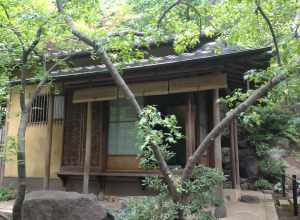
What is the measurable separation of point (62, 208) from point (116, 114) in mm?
3727

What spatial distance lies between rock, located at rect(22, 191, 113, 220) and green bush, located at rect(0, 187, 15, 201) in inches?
136

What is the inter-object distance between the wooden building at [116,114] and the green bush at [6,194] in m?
0.70

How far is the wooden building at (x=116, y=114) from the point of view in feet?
24.2

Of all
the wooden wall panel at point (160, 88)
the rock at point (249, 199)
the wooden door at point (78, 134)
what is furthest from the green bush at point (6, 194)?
the rock at point (249, 199)

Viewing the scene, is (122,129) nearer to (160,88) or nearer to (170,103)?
(170,103)

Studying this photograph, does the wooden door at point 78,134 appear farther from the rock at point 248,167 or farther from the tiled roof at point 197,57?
the rock at point 248,167

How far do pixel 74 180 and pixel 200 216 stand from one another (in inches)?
213

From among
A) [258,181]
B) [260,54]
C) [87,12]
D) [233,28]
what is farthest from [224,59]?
[258,181]

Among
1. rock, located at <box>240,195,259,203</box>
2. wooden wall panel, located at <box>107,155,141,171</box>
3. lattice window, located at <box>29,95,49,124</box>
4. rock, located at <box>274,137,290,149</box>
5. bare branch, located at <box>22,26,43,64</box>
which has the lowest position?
rock, located at <box>240,195,259,203</box>

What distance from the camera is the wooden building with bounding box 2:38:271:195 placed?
737 centimetres

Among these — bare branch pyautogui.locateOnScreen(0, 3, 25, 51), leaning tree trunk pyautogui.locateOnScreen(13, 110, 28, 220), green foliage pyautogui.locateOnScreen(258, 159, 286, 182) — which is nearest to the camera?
leaning tree trunk pyautogui.locateOnScreen(13, 110, 28, 220)

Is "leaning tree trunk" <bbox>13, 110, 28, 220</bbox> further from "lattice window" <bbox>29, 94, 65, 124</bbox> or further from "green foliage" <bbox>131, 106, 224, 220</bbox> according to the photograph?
"lattice window" <bbox>29, 94, 65, 124</bbox>


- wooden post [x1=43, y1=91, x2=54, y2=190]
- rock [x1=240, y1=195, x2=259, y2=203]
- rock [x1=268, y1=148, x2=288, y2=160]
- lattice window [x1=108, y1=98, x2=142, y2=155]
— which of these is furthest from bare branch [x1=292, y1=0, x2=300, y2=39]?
rock [x1=268, y1=148, x2=288, y2=160]

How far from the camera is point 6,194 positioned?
29.3 feet
